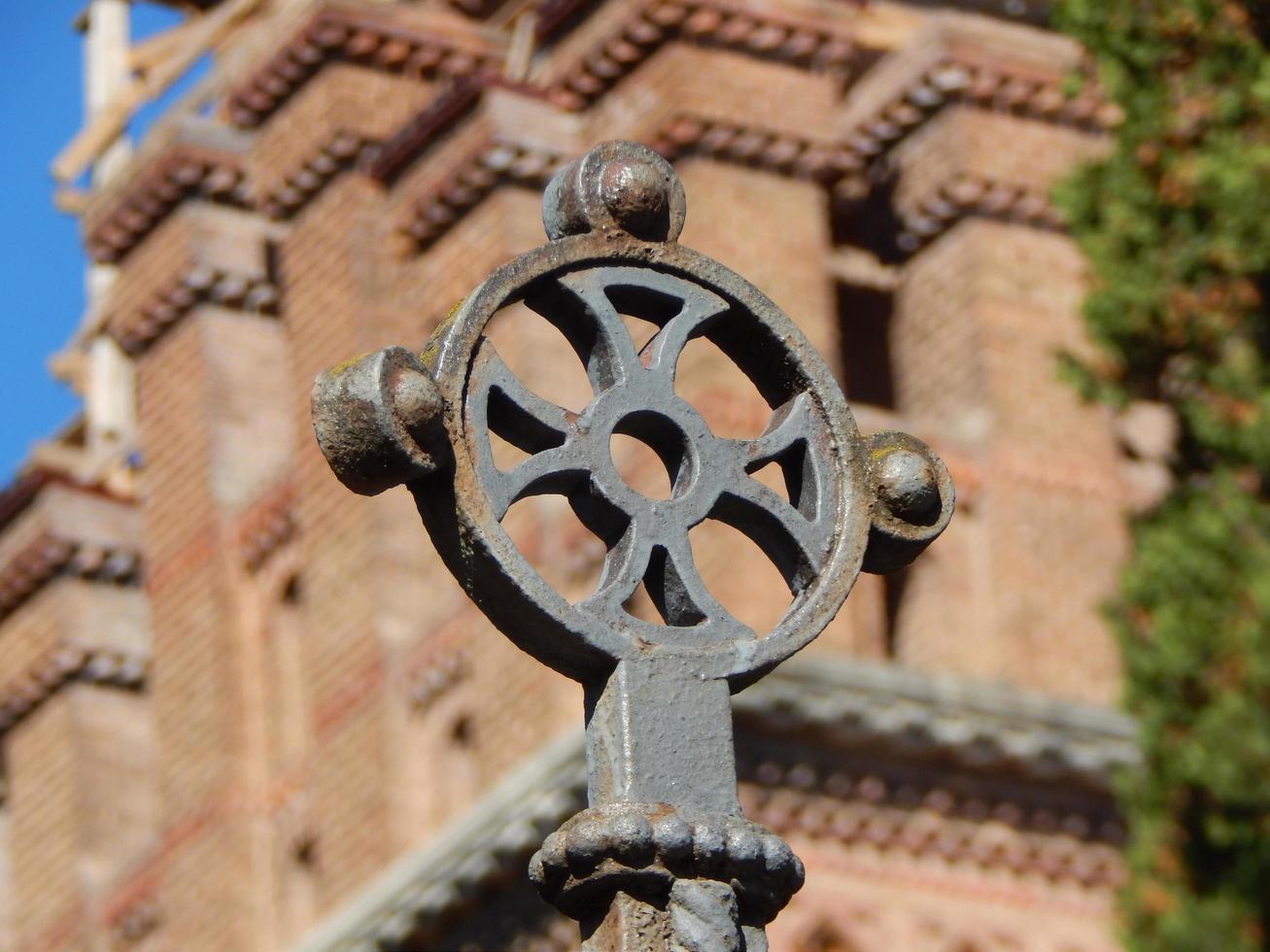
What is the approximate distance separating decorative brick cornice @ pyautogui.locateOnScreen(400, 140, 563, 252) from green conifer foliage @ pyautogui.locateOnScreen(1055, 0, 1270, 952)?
6.75 meters

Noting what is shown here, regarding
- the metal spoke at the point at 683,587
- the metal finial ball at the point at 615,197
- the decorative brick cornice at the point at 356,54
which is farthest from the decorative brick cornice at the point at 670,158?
the metal spoke at the point at 683,587

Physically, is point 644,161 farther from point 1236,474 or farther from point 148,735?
point 148,735

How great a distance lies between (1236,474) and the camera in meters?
17.3

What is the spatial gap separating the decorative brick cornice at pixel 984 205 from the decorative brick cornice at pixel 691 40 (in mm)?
1101

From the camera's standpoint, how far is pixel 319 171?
2570 cm

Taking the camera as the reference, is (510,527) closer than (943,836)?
No

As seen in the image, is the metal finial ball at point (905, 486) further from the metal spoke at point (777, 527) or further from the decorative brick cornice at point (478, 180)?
the decorative brick cornice at point (478, 180)

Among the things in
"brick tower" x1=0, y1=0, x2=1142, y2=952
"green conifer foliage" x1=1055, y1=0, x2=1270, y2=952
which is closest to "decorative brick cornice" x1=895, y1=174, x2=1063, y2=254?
"brick tower" x1=0, y1=0, x2=1142, y2=952

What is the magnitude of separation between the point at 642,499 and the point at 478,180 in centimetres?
1926

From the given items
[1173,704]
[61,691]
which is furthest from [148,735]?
[1173,704]

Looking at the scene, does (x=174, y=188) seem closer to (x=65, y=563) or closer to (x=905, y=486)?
(x=65, y=563)

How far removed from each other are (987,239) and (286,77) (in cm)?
486

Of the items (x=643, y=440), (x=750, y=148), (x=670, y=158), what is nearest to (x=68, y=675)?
(x=670, y=158)

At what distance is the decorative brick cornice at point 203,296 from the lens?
26844 millimetres
